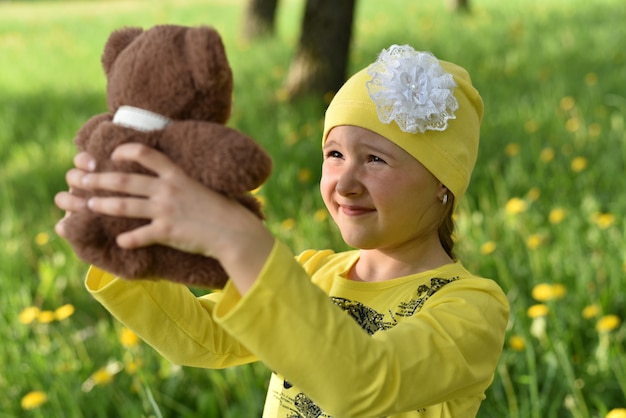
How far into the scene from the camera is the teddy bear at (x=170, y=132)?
1.00 meters

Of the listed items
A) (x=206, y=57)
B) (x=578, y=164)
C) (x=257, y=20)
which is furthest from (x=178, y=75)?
(x=257, y=20)

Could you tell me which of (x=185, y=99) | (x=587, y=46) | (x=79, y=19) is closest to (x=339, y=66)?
(x=587, y=46)

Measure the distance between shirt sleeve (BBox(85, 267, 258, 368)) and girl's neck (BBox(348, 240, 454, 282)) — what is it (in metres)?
0.29

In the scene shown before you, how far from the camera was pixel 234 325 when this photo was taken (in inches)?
39.9

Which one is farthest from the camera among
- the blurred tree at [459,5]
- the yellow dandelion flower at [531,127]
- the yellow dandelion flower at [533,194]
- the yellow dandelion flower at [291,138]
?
the blurred tree at [459,5]

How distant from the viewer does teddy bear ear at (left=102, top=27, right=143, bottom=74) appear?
3.74ft

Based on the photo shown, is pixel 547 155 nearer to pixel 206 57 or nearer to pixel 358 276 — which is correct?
pixel 358 276

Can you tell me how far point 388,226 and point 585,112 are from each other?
3.50 meters

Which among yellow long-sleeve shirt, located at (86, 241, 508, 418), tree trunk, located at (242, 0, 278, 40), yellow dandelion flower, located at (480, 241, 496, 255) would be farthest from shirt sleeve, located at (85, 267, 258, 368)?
tree trunk, located at (242, 0, 278, 40)

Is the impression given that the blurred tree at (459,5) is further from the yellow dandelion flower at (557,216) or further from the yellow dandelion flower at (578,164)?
the yellow dandelion flower at (557,216)

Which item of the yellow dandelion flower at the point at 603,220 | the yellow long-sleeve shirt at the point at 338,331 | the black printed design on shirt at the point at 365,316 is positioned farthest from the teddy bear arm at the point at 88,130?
the yellow dandelion flower at the point at 603,220

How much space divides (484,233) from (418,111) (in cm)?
176

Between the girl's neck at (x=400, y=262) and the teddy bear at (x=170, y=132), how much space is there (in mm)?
529

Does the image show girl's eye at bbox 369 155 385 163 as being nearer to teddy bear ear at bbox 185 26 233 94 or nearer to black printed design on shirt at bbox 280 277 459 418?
black printed design on shirt at bbox 280 277 459 418
